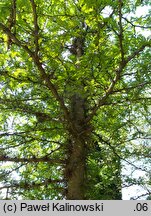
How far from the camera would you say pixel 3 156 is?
3822 mm

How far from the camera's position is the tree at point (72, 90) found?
10.1 ft

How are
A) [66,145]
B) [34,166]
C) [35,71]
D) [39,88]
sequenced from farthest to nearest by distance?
[34,166]
[66,145]
[39,88]
[35,71]

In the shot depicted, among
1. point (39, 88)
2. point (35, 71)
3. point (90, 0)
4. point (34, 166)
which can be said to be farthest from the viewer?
point (34, 166)

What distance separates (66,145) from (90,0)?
2.02 m

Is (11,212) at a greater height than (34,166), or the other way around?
(34,166)

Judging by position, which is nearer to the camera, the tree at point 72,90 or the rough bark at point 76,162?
the tree at point 72,90

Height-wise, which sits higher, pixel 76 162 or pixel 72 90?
pixel 72 90

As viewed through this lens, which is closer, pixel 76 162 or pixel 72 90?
pixel 72 90

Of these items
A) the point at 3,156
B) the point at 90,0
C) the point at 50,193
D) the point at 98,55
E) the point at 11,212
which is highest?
the point at 90,0

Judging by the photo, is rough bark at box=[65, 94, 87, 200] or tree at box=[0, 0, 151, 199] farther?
rough bark at box=[65, 94, 87, 200]

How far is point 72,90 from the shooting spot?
11.0 feet

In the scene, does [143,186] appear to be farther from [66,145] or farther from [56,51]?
[56,51]

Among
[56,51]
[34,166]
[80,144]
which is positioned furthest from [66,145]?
[56,51]

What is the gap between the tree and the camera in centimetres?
308
